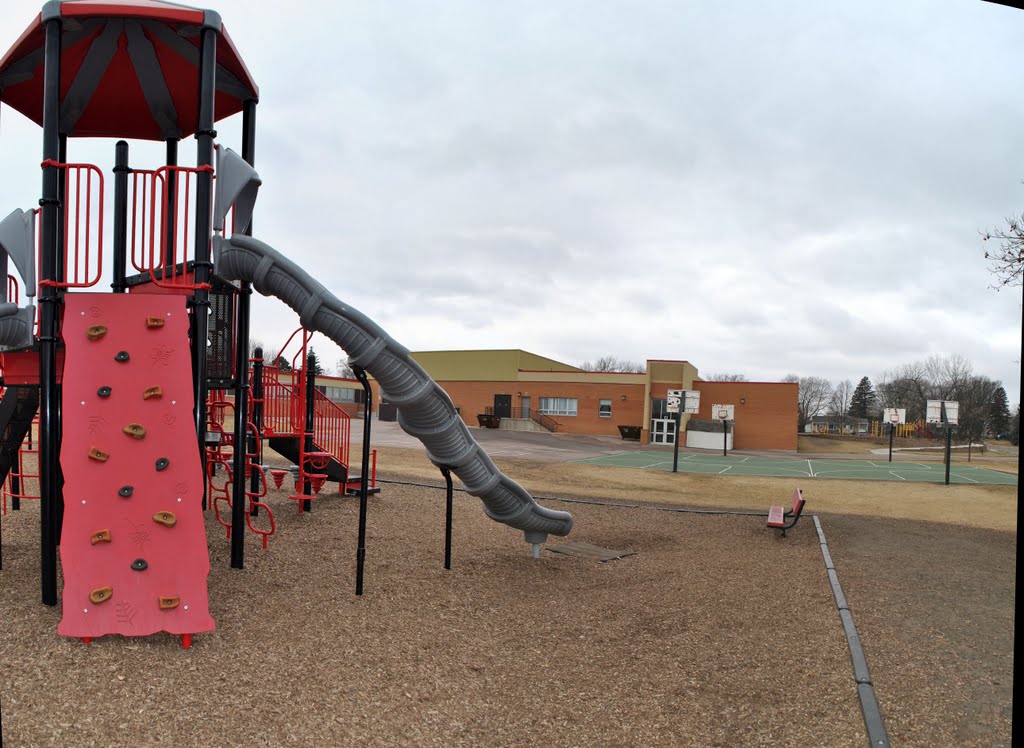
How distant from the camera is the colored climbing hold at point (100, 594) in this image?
4883 millimetres

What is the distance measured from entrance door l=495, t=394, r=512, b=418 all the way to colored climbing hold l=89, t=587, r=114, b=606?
135 ft

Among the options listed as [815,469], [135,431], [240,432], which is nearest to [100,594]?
[135,431]

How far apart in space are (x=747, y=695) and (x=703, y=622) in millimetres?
1618

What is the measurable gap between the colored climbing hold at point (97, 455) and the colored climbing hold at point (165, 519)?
58 cm

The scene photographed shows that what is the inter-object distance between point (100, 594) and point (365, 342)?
2.97 m

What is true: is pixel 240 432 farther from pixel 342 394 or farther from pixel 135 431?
pixel 342 394

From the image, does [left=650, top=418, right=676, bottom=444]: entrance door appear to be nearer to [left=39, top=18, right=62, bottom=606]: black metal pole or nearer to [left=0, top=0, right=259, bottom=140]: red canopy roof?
[left=0, top=0, right=259, bottom=140]: red canopy roof

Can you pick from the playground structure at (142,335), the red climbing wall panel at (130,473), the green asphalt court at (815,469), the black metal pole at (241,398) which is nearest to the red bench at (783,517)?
the playground structure at (142,335)

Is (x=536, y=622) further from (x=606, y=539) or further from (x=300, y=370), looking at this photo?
(x=300, y=370)

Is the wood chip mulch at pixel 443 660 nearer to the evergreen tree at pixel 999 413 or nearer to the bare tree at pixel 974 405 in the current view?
the bare tree at pixel 974 405

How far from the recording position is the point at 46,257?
5.74 m

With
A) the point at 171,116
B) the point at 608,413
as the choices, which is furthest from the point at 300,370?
the point at 608,413

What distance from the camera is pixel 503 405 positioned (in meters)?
46.4

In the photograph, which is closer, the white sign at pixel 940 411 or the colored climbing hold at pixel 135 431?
the colored climbing hold at pixel 135 431
